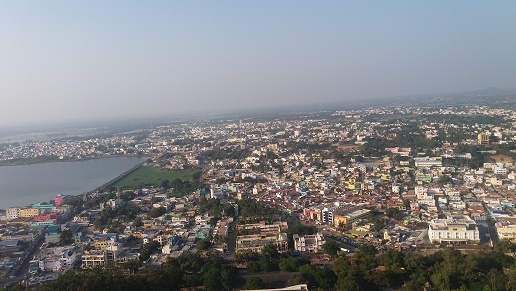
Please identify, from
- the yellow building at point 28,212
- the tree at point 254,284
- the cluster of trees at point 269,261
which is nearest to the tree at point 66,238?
the yellow building at point 28,212

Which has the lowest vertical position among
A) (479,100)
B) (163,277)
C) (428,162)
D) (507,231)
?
(507,231)

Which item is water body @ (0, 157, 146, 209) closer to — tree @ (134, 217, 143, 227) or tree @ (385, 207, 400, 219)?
tree @ (134, 217, 143, 227)

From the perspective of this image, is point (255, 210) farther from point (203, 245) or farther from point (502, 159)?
point (502, 159)

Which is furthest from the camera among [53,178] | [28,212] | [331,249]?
[53,178]

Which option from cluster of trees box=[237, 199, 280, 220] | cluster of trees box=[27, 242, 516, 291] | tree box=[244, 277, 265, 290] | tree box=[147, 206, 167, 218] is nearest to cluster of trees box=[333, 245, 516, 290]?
cluster of trees box=[27, 242, 516, 291]

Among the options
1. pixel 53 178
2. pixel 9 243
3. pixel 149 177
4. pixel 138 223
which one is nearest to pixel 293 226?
pixel 138 223

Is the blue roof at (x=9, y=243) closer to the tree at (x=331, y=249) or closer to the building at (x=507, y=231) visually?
the tree at (x=331, y=249)
